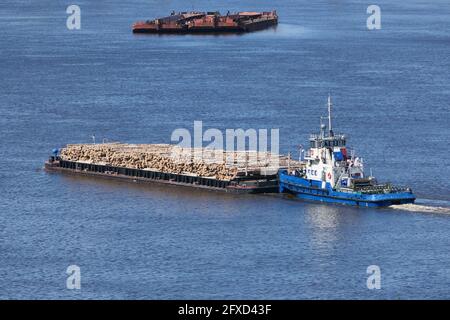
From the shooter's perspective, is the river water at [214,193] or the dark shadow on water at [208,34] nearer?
the river water at [214,193]

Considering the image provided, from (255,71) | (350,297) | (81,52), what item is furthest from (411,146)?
(81,52)

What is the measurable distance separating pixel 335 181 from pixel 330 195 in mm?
1001

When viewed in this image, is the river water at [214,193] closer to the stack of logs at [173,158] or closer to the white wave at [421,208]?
the white wave at [421,208]

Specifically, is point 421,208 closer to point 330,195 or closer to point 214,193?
point 330,195

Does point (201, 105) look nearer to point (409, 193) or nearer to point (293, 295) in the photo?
point (409, 193)

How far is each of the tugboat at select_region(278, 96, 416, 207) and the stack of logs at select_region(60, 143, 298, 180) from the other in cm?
285

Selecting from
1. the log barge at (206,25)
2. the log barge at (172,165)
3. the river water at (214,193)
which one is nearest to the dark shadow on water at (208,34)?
the log barge at (206,25)

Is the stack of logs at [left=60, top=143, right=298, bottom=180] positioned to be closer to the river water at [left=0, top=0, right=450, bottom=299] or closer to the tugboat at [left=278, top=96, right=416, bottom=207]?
the river water at [left=0, top=0, right=450, bottom=299]

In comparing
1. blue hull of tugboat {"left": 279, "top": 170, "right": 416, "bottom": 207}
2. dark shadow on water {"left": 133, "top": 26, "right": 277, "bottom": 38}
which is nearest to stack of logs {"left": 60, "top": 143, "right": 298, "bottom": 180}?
blue hull of tugboat {"left": 279, "top": 170, "right": 416, "bottom": 207}

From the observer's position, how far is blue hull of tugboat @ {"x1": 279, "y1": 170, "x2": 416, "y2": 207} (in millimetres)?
85562

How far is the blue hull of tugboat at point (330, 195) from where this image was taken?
85.6m

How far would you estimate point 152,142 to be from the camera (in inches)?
4181

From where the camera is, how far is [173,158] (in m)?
95.1

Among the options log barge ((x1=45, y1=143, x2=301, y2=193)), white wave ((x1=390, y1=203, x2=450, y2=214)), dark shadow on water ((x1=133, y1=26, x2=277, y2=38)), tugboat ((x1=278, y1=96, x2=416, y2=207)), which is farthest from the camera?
dark shadow on water ((x1=133, y1=26, x2=277, y2=38))
